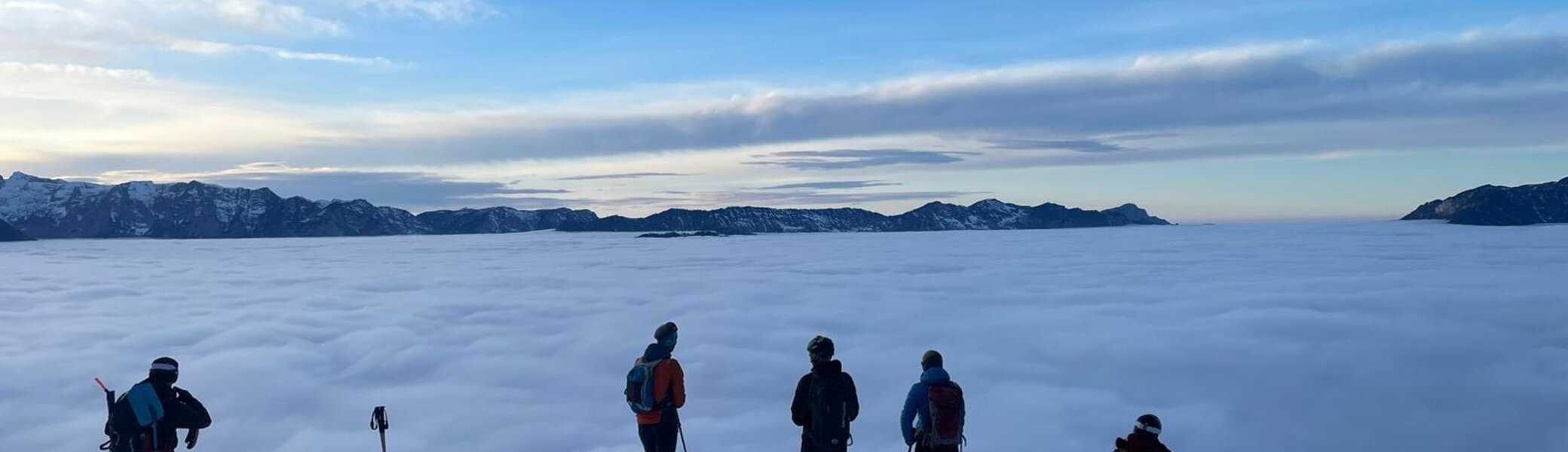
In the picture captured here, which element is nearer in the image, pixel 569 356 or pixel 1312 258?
pixel 569 356

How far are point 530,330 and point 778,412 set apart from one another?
10.9m

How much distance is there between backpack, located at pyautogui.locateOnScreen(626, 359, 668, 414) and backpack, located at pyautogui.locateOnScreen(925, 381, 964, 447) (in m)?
2.35

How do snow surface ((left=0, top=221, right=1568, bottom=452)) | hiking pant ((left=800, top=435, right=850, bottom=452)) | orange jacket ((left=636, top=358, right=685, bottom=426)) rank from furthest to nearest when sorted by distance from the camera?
snow surface ((left=0, top=221, right=1568, bottom=452)), orange jacket ((left=636, top=358, right=685, bottom=426)), hiking pant ((left=800, top=435, right=850, bottom=452))

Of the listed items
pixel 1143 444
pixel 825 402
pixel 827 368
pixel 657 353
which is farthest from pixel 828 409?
pixel 1143 444

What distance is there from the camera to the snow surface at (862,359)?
12.0 metres

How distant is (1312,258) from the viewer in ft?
155

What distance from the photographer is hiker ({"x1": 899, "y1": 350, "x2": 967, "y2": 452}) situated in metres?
6.75

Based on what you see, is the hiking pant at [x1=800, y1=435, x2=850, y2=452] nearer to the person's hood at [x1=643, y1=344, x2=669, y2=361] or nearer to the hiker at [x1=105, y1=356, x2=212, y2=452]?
the person's hood at [x1=643, y1=344, x2=669, y2=361]

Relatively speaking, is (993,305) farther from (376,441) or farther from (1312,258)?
(1312,258)

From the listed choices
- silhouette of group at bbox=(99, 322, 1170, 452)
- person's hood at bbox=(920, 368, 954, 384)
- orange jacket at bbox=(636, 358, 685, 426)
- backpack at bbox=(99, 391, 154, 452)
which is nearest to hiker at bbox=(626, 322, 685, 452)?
orange jacket at bbox=(636, 358, 685, 426)

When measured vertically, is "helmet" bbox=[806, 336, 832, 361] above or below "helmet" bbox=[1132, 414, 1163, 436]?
above

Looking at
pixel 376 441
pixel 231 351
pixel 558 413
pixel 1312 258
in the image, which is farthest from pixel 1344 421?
pixel 1312 258

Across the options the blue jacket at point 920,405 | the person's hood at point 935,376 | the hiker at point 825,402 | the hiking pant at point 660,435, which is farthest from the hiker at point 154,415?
the person's hood at point 935,376

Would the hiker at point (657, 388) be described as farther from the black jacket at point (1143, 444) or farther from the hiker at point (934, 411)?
the black jacket at point (1143, 444)
